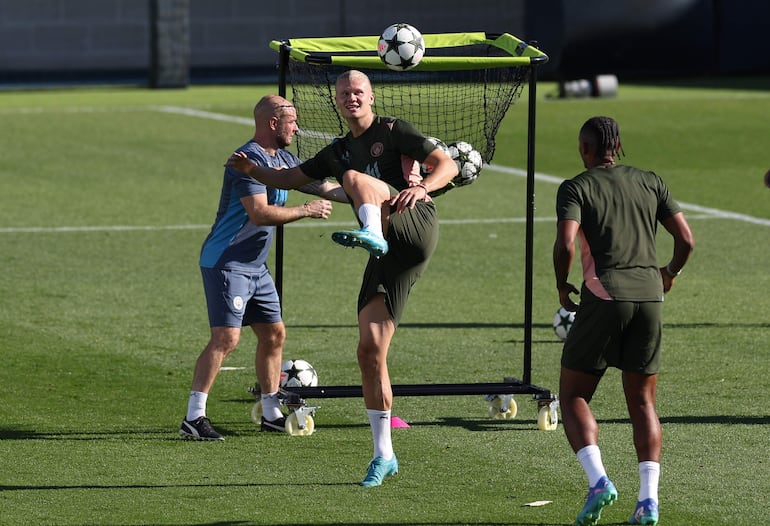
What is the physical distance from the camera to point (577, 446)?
7316 millimetres

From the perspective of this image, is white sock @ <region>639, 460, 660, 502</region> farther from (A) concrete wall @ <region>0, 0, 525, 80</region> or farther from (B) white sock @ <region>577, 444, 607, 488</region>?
(A) concrete wall @ <region>0, 0, 525, 80</region>

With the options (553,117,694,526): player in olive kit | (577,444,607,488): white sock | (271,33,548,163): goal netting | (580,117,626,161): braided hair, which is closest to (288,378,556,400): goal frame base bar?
(271,33,548,163): goal netting

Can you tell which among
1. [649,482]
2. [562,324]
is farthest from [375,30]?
[649,482]

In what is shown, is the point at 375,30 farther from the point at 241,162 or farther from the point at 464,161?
the point at 241,162

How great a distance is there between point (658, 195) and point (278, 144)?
8.78 ft

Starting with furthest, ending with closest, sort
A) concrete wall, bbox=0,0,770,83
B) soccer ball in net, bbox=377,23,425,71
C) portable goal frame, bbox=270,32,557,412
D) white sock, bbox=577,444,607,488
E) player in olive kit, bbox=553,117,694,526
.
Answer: concrete wall, bbox=0,0,770,83
soccer ball in net, bbox=377,23,425,71
portable goal frame, bbox=270,32,557,412
player in olive kit, bbox=553,117,694,526
white sock, bbox=577,444,607,488

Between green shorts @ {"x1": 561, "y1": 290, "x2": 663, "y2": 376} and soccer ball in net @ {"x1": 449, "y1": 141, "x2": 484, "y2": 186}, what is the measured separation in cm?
216

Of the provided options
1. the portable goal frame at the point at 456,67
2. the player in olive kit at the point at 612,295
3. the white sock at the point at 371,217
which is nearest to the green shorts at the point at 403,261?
the white sock at the point at 371,217

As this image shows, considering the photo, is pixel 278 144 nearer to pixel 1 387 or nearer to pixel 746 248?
pixel 1 387

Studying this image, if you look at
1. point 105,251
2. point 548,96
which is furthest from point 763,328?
point 548,96

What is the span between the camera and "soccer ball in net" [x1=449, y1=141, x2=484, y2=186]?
30.8 ft

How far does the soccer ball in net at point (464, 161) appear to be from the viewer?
30.8ft

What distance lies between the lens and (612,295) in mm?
7289

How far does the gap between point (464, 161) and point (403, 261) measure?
1.37 metres
